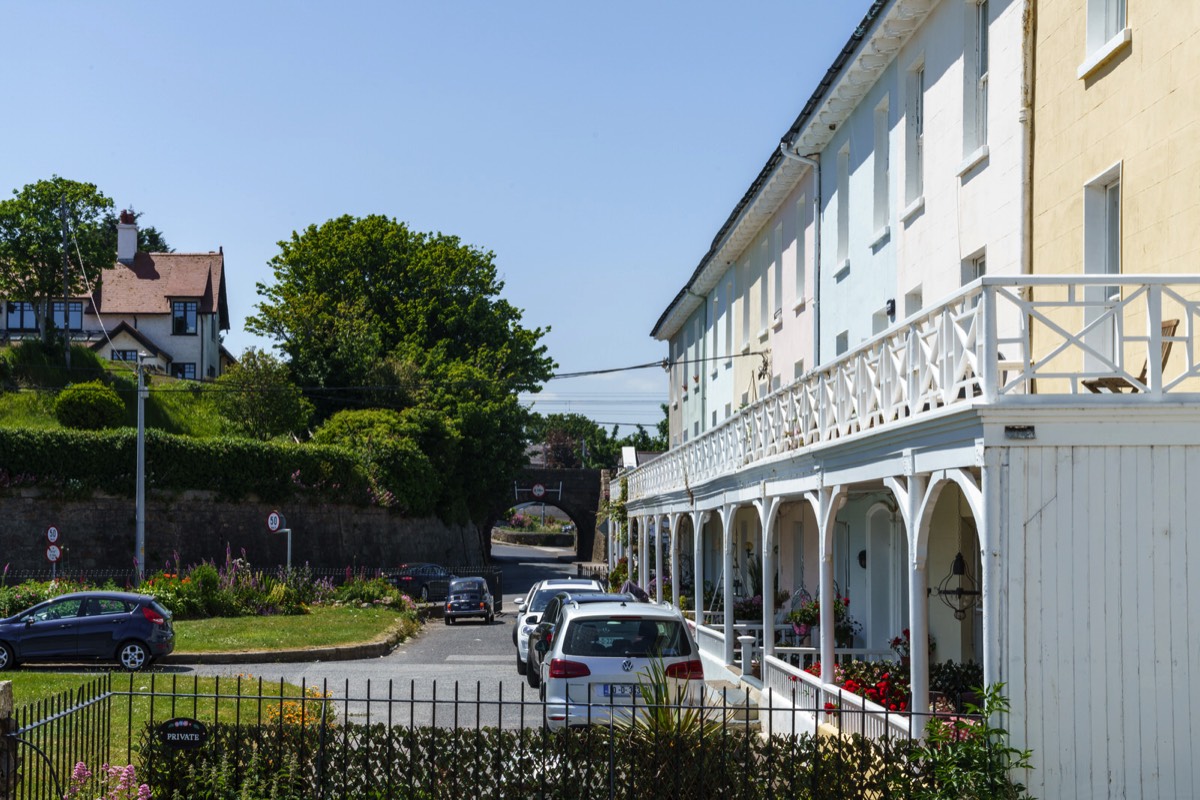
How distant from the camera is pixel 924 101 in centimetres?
1789

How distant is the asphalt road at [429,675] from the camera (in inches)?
670

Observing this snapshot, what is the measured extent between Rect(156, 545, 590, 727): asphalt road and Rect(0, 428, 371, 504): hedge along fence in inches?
513

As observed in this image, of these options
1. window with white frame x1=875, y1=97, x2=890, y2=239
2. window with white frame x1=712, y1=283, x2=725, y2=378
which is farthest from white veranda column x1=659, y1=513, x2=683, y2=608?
window with white frame x1=875, y1=97, x2=890, y2=239

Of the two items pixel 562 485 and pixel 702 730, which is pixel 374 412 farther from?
pixel 702 730

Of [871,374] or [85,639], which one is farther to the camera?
[85,639]

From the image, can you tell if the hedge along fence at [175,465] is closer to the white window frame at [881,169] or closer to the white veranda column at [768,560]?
the white window frame at [881,169]

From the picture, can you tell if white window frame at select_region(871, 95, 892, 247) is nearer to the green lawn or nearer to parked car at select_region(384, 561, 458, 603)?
the green lawn

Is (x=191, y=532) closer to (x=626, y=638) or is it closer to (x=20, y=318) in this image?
(x=20, y=318)

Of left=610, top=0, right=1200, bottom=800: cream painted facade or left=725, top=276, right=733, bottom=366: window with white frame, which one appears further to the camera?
left=725, top=276, right=733, bottom=366: window with white frame

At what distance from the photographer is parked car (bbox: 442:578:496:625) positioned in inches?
1517

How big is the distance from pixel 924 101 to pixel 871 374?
6.62 m

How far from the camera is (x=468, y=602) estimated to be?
127 feet

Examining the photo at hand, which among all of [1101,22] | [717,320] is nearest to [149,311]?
[717,320]

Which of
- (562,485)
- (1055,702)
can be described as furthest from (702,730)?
(562,485)
